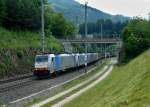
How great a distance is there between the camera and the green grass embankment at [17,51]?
216 feet

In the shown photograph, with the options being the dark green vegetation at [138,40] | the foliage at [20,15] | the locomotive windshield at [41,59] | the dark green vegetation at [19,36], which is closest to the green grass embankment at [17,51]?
the dark green vegetation at [19,36]

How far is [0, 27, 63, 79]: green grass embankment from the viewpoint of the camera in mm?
65881

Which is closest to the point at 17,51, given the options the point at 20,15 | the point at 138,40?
the point at 20,15

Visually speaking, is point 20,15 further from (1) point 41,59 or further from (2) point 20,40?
(1) point 41,59

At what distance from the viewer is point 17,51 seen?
240ft

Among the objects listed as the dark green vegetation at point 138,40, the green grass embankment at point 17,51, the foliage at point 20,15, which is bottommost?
the green grass embankment at point 17,51

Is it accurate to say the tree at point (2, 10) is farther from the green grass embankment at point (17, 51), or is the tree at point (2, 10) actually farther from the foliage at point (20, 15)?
the green grass embankment at point (17, 51)

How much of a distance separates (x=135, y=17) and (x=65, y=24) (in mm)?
84786

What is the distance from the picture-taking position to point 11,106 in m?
28.7

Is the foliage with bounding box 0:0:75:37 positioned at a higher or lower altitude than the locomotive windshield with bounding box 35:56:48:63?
higher

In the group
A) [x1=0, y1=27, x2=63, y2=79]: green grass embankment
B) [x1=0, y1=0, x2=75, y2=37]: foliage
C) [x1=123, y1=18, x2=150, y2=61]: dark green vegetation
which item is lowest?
[x1=0, y1=27, x2=63, y2=79]: green grass embankment

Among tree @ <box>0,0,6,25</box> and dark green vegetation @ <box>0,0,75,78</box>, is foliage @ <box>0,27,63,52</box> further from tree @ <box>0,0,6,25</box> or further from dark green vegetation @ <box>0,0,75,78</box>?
tree @ <box>0,0,6,25</box>

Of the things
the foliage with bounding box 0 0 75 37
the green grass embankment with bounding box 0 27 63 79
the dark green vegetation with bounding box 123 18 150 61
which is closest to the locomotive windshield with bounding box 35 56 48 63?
the green grass embankment with bounding box 0 27 63 79

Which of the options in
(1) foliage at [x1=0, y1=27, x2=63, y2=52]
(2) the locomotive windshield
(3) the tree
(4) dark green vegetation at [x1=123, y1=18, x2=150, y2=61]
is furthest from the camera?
(3) the tree
